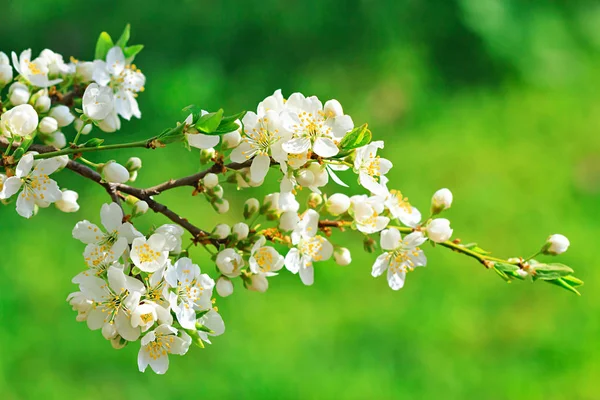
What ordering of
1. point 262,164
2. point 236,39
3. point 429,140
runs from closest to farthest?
point 262,164 < point 429,140 < point 236,39

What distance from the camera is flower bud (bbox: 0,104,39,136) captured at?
2.68 ft

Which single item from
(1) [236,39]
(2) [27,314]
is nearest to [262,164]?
(2) [27,314]

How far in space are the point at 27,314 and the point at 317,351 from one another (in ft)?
Answer: 2.68

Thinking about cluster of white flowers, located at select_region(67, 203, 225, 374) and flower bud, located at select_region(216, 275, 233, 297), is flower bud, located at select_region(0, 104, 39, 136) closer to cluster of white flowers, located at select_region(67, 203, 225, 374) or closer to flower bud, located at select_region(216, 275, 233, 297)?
cluster of white flowers, located at select_region(67, 203, 225, 374)

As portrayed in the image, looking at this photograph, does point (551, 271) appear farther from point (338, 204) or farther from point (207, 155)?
point (207, 155)

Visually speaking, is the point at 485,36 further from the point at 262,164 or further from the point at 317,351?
the point at 262,164

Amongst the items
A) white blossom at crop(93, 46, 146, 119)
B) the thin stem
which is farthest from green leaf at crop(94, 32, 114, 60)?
the thin stem

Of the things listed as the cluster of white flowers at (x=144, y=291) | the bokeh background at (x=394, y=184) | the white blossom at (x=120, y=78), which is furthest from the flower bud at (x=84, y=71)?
the bokeh background at (x=394, y=184)

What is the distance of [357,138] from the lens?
2.57 ft

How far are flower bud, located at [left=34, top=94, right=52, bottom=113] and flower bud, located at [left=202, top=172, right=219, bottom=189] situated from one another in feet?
0.76

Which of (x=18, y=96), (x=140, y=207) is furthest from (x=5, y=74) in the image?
(x=140, y=207)

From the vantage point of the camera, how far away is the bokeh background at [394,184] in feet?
7.15

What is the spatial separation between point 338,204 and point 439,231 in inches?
4.3

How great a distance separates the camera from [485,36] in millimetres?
3258
